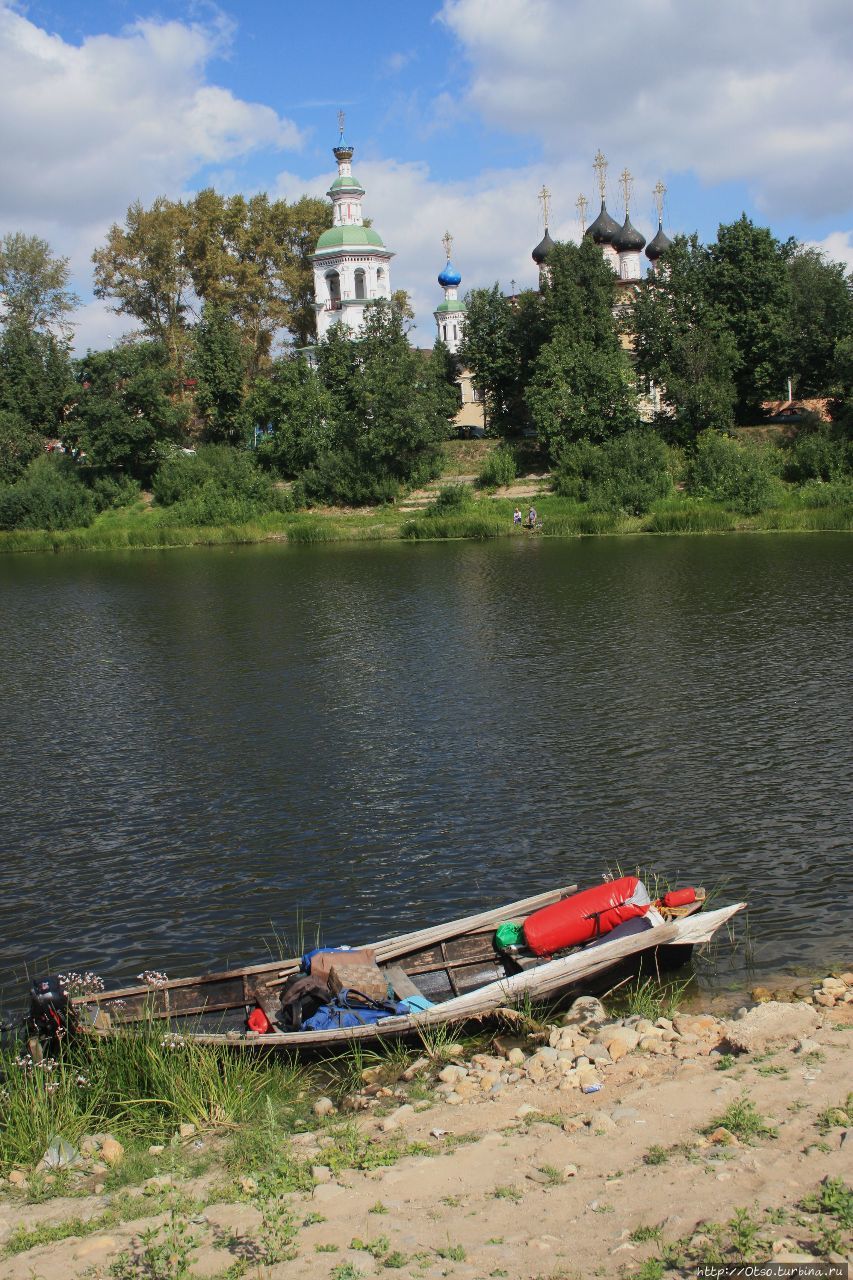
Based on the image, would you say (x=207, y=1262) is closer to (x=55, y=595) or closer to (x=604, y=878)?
(x=604, y=878)

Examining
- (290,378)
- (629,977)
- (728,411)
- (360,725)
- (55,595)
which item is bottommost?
(629,977)

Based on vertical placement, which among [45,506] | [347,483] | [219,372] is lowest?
[347,483]

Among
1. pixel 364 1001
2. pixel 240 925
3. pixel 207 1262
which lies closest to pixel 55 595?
pixel 240 925

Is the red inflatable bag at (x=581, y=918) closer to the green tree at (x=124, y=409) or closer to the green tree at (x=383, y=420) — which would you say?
the green tree at (x=383, y=420)

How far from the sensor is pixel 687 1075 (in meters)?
9.89

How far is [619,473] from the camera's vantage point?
66.2 meters

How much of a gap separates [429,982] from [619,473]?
56599 mm

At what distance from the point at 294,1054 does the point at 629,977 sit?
4009 millimetres

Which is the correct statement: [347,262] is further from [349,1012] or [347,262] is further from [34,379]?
[349,1012]

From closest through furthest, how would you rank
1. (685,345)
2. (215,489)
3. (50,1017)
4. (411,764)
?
(50,1017) → (411,764) → (685,345) → (215,489)

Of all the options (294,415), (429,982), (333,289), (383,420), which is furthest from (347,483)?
(429,982)

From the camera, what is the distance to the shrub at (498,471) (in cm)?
7181

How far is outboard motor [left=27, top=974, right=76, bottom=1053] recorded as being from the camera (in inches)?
437

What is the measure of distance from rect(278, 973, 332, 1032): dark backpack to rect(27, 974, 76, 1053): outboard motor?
215cm
